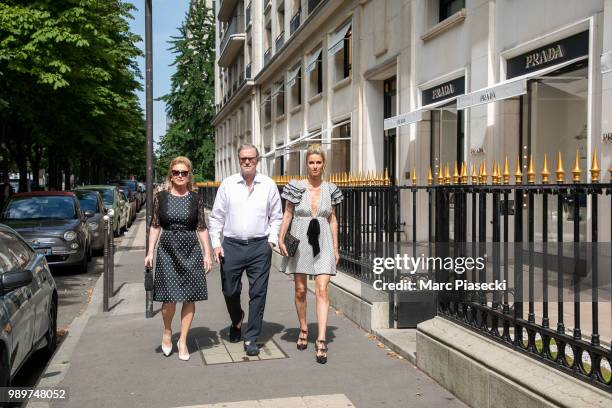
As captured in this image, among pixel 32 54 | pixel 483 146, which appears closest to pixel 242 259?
pixel 483 146

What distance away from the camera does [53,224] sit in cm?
1292

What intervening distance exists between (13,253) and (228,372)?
221 centimetres

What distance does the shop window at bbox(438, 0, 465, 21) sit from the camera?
13680 mm

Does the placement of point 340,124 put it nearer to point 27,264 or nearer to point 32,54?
point 32,54

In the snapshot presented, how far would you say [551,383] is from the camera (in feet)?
12.4

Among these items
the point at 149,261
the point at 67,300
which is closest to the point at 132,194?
the point at 67,300

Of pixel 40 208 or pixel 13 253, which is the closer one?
pixel 13 253

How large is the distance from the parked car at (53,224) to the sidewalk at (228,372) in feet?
15.9

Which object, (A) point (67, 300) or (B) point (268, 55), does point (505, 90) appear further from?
(B) point (268, 55)

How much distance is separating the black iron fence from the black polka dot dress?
216cm

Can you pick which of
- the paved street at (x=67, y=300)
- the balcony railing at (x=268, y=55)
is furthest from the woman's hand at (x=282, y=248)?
the balcony railing at (x=268, y=55)

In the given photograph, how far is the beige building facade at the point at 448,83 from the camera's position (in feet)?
30.3

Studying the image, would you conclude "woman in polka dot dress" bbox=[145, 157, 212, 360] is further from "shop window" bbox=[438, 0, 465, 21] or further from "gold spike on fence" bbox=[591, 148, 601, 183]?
"shop window" bbox=[438, 0, 465, 21]

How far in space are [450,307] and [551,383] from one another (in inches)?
62.7
